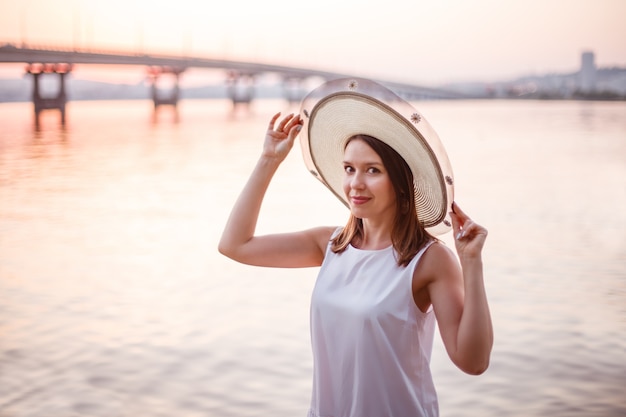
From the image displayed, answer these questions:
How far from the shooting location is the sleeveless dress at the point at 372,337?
2.33 metres

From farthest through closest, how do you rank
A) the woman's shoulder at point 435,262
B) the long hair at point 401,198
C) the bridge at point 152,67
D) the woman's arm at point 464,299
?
the bridge at point 152,67, the long hair at point 401,198, the woman's shoulder at point 435,262, the woman's arm at point 464,299

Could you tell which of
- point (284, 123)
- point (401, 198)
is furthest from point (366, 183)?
point (284, 123)

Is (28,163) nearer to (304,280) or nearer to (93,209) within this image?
(93,209)

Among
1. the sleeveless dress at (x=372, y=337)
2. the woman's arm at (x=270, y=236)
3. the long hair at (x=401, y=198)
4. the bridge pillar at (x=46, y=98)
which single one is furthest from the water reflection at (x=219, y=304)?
the bridge pillar at (x=46, y=98)

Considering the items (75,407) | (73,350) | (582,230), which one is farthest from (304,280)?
(582,230)

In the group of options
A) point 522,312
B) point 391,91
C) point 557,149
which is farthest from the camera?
point 557,149

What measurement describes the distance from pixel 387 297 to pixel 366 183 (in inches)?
13.9

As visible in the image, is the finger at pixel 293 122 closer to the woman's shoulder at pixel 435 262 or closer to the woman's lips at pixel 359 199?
the woman's lips at pixel 359 199

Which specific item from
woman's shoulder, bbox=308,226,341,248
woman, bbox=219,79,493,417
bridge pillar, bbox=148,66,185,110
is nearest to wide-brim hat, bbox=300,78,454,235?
woman, bbox=219,79,493,417

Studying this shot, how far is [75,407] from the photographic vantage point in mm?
4629

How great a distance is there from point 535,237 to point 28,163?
13.4 m

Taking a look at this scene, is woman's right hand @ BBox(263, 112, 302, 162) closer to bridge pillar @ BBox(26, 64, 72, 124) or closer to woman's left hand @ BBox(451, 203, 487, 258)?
woman's left hand @ BBox(451, 203, 487, 258)

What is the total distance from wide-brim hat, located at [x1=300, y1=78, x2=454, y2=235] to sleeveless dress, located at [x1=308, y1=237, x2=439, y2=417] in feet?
0.79

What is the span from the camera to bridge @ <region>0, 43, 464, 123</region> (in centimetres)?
5599
